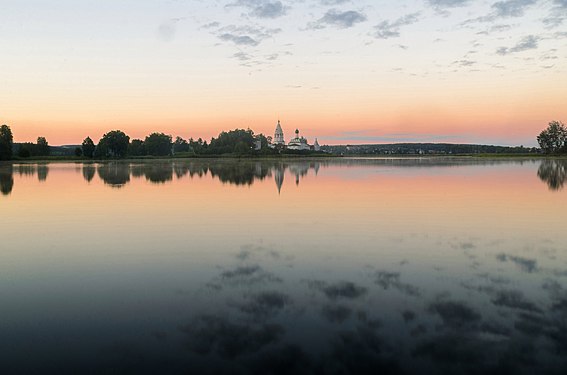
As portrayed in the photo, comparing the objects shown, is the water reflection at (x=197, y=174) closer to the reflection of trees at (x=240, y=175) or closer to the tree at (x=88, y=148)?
the reflection of trees at (x=240, y=175)

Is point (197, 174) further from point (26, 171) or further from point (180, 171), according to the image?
point (26, 171)

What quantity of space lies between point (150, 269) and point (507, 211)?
20608mm

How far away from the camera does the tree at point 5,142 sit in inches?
5108

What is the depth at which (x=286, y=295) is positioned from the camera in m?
11.3

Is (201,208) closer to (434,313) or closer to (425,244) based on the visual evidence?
(425,244)

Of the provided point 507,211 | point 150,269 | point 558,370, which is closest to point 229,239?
point 150,269

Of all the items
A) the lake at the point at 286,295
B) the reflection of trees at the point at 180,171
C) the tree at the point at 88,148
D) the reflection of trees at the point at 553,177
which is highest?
the tree at the point at 88,148

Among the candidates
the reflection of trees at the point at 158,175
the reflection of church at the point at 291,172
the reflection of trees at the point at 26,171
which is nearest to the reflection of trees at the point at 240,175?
the reflection of church at the point at 291,172

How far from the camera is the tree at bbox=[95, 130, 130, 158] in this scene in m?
177

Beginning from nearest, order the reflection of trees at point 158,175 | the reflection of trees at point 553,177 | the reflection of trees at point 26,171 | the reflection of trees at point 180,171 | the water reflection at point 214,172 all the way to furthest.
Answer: the reflection of trees at point 553,177 → the water reflection at point 214,172 → the reflection of trees at point 158,175 → the reflection of trees at point 180,171 → the reflection of trees at point 26,171

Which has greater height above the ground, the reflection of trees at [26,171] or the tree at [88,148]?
the tree at [88,148]

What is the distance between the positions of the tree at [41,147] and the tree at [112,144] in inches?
873

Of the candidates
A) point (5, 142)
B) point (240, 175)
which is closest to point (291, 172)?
point (240, 175)

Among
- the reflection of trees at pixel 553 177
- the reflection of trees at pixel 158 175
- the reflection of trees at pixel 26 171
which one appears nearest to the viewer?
the reflection of trees at pixel 553 177
